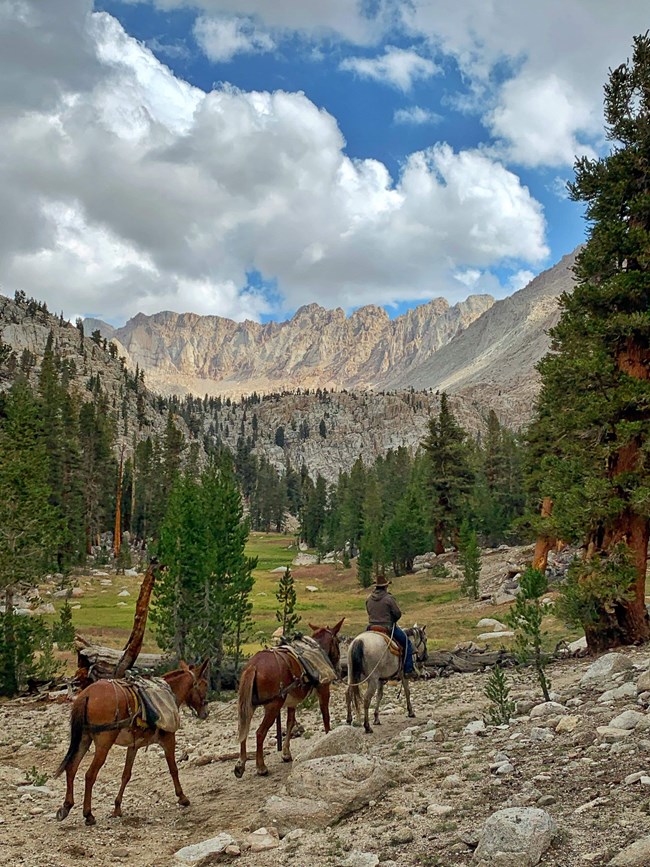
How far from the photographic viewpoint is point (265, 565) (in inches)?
3794

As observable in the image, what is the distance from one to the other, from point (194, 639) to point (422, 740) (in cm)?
1356

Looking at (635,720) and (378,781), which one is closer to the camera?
(378,781)

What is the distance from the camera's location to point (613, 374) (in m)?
18.1

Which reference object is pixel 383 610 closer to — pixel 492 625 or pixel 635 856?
pixel 635 856

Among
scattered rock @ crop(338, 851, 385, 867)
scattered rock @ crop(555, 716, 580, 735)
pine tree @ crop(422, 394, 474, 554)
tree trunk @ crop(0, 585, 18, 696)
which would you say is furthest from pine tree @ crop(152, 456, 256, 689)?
pine tree @ crop(422, 394, 474, 554)

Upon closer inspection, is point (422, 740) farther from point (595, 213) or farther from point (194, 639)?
point (595, 213)

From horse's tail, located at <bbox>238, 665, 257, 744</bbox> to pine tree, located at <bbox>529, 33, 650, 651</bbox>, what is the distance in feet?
33.6

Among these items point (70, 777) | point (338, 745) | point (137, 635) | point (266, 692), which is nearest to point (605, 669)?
point (338, 745)

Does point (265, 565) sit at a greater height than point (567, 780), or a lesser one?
lesser

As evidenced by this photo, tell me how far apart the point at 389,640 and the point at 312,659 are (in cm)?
235

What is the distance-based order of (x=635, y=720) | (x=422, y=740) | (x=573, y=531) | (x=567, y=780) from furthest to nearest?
1. (x=573, y=531)
2. (x=422, y=740)
3. (x=635, y=720)
4. (x=567, y=780)

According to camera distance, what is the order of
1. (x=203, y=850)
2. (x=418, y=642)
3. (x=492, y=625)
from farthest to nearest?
(x=492, y=625)
(x=418, y=642)
(x=203, y=850)

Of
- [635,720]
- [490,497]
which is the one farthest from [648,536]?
[490,497]

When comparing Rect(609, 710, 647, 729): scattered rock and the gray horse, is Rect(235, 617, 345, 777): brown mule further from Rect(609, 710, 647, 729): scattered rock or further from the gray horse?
Rect(609, 710, 647, 729): scattered rock
